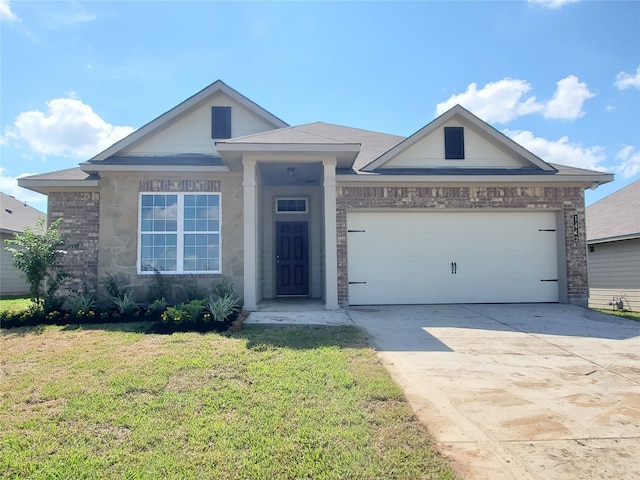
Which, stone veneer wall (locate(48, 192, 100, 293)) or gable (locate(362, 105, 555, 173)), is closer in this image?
stone veneer wall (locate(48, 192, 100, 293))

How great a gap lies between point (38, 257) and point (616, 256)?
16.3 meters

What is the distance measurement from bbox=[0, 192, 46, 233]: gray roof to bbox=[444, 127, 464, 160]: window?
14.9 meters

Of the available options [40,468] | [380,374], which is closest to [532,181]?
[380,374]

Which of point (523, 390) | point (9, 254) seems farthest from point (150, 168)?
point (9, 254)

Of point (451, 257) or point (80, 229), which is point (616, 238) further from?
point (80, 229)

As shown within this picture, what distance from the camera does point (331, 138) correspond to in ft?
32.3

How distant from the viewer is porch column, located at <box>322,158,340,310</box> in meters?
8.45

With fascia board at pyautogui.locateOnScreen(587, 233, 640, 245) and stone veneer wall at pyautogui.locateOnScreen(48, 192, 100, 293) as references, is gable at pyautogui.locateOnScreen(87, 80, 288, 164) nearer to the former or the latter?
stone veneer wall at pyautogui.locateOnScreen(48, 192, 100, 293)

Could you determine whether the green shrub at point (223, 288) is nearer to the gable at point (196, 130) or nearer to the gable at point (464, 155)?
the gable at point (196, 130)

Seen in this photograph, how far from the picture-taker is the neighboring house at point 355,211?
8.97m

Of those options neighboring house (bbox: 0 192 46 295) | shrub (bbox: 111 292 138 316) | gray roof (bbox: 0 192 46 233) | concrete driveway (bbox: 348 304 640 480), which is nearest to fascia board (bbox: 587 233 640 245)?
concrete driveway (bbox: 348 304 640 480)

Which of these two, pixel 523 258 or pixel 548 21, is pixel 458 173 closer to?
pixel 523 258

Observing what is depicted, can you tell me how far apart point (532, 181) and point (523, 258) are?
6.26 feet

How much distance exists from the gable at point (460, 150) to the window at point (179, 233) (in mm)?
4501
